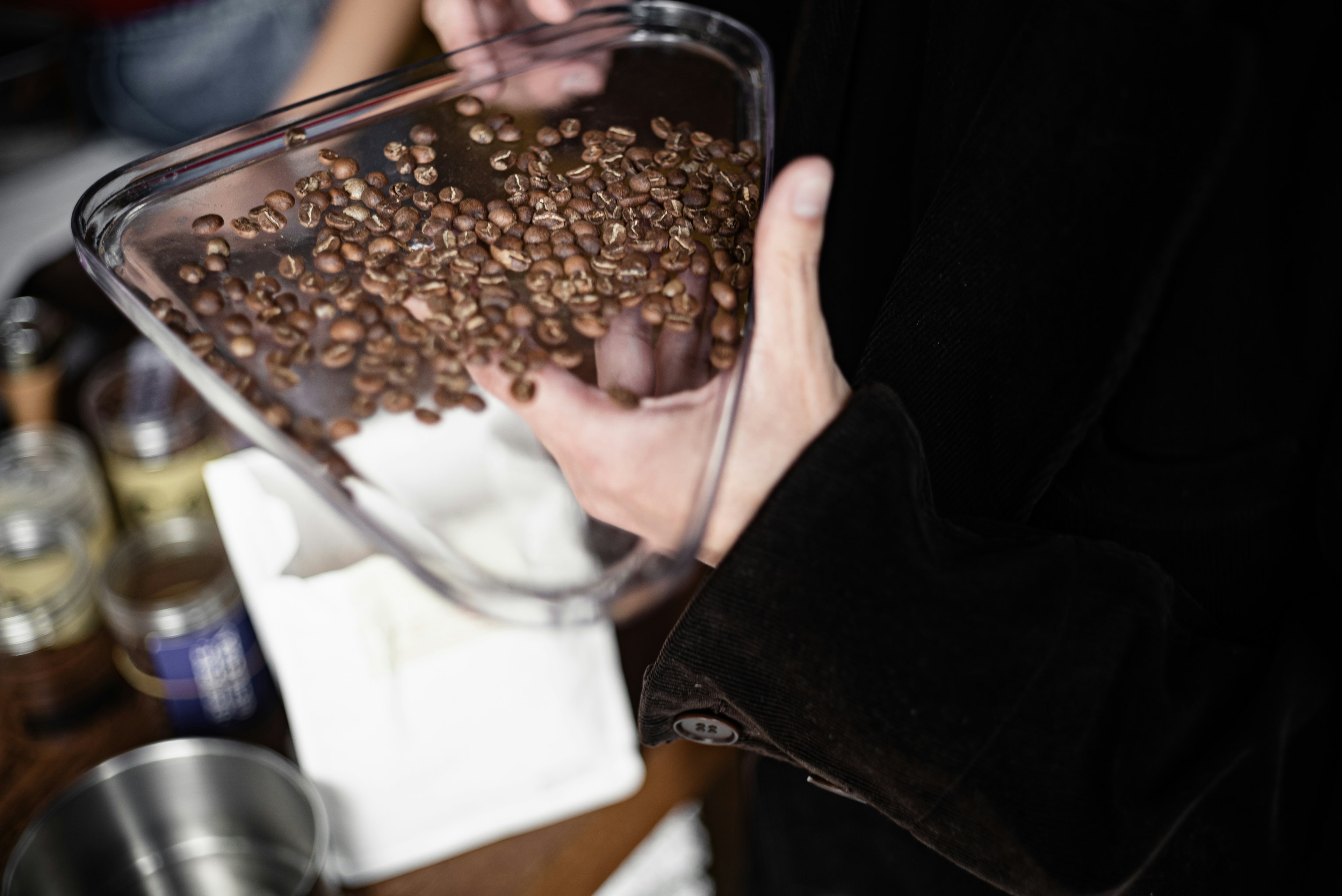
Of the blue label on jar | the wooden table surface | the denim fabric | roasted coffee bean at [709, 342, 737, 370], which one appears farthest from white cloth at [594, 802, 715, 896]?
the denim fabric

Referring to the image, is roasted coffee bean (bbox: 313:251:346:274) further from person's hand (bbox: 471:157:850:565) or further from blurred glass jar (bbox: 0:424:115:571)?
blurred glass jar (bbox: 0:424:115:571)

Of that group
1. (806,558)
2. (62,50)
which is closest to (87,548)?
(806,558)

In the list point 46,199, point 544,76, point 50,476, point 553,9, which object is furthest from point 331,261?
point 46,199

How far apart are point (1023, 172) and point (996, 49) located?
0.07 meters

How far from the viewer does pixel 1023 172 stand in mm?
456

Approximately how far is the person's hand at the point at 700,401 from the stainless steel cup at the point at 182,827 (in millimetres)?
323

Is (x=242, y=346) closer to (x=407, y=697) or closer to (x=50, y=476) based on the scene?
(x=407, y=697)

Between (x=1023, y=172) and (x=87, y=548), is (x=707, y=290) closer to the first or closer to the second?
(x=1023, y=172)

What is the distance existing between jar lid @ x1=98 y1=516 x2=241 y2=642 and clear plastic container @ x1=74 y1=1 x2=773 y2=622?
28cm

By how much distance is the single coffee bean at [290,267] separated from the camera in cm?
47

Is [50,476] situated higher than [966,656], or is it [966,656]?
[966,656]

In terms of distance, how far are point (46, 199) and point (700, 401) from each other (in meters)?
1.51

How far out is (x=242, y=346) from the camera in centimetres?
46

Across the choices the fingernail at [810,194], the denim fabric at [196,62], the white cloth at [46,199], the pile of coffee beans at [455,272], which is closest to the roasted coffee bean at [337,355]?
the pile of coffee beans at [455,272]
